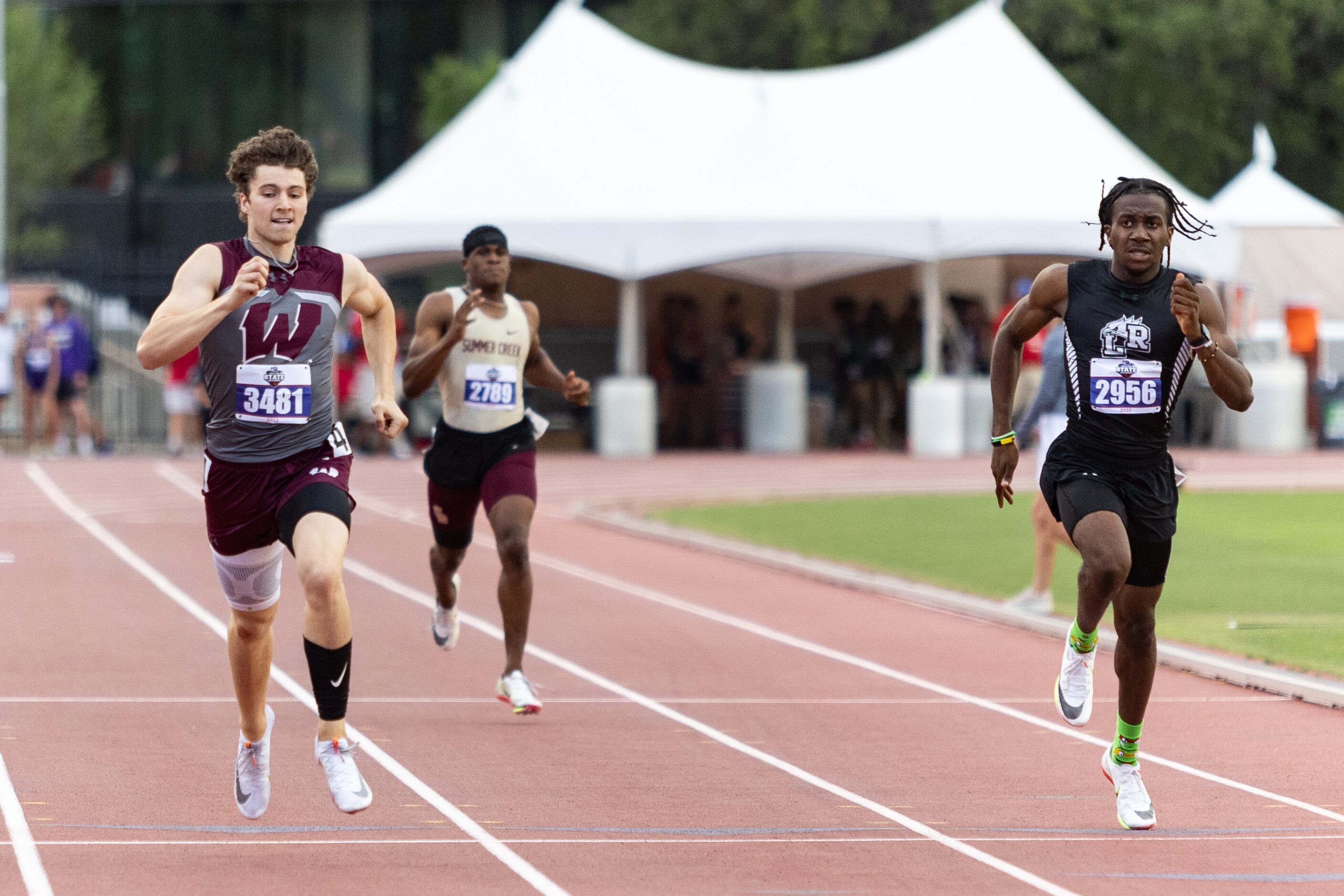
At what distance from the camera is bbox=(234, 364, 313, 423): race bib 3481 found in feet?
22.5

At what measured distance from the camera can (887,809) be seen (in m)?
7.37

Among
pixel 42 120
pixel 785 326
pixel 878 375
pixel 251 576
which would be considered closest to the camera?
pixel 251 576

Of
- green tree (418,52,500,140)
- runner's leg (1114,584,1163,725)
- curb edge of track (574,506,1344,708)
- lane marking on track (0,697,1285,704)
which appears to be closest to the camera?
runner's leg (1114,584,1163,725)

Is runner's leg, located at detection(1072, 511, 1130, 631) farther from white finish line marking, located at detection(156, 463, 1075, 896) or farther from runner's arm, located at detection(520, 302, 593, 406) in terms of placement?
runner's arm, located at detection(520, 302, 593, 406)

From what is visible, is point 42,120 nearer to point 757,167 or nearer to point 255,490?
point 757,167

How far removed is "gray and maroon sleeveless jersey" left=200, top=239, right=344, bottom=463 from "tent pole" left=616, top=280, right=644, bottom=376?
22.4 metres

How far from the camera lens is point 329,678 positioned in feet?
22.4

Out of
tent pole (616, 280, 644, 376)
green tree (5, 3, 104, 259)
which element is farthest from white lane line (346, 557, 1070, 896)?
green tree (5, 3, 104, 259)

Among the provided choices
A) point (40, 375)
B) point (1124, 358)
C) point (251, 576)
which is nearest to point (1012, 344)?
point (1124, 358)

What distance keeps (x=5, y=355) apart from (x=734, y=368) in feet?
34.0

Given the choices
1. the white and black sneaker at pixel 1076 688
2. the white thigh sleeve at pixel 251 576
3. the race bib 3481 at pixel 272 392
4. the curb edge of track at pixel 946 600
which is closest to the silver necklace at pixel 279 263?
the race bib 3481 at pixel 272 392

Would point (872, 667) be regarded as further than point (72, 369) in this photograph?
No

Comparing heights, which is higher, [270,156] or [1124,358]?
[270,156]

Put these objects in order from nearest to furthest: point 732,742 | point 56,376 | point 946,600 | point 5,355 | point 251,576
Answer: point 251,576, point 732,742, point 946,600, point 5,355, point 56,376
